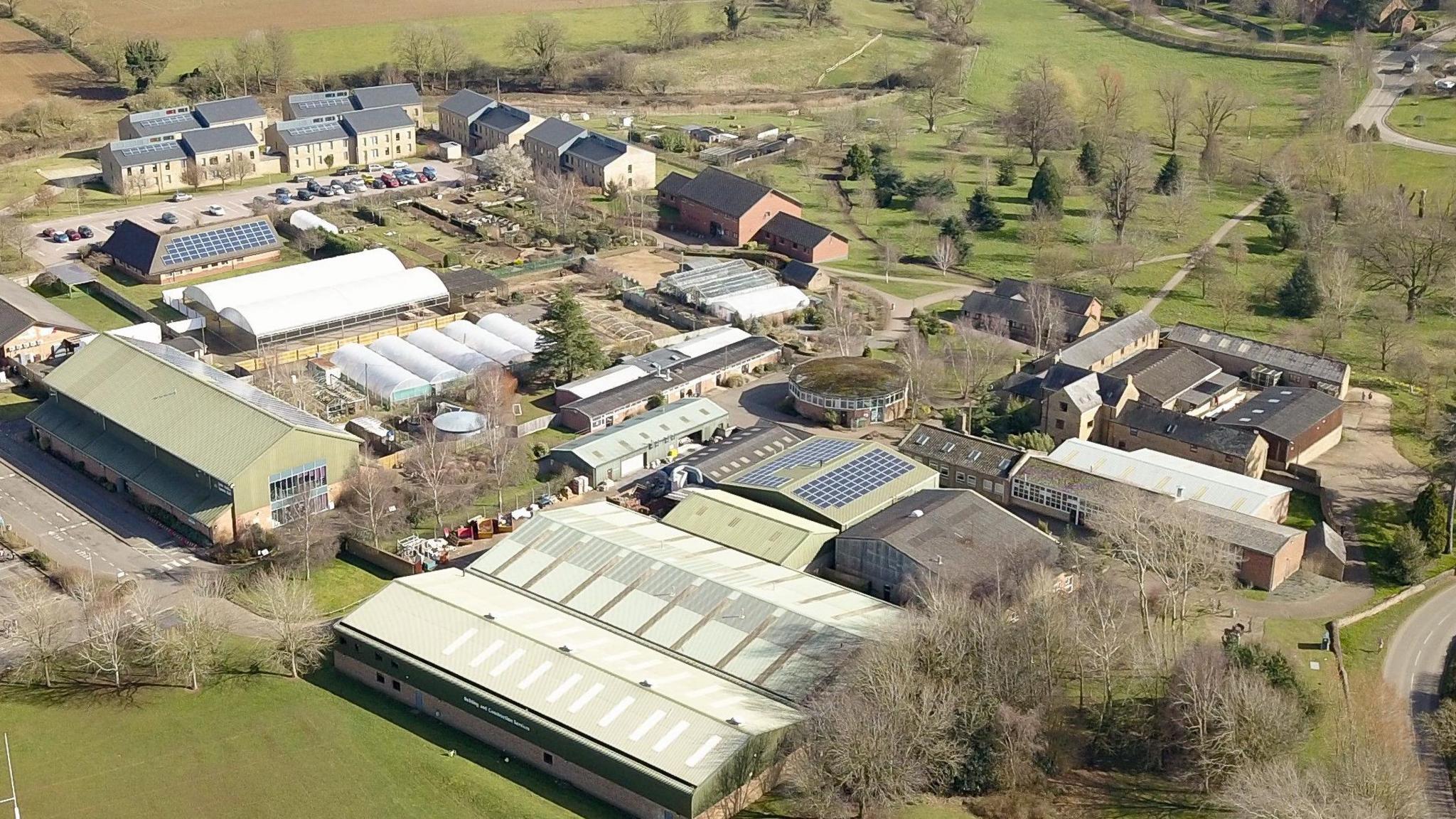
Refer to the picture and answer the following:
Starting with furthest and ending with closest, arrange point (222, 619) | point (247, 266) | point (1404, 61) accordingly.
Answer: point (1404, 61), point (247, 266), point (222, 619)

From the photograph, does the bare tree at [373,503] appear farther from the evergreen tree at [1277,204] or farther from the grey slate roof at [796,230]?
the evergreen tree at [1277,204]

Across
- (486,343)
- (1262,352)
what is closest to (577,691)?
(486,343)

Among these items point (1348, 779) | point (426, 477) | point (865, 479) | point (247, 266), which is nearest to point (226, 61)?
point (247, 266)

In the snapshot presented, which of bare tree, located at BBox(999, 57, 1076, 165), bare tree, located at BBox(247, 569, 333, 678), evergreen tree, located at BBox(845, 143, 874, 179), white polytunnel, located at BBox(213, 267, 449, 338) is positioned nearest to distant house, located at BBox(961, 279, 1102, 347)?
evergreen tree, located at BBox(845, 143, 874, 179)

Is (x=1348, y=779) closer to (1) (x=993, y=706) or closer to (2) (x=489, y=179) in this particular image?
(1) (x=993, y=706)

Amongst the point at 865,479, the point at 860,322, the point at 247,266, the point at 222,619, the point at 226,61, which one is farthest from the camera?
the point at 226,61
